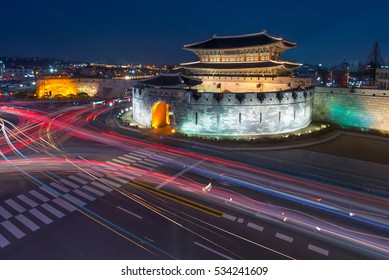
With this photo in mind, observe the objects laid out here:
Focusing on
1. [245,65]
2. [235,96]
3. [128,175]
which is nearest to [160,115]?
[235,96]

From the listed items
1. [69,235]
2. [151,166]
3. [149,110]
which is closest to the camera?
[69,235]

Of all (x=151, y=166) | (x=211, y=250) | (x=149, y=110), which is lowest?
(x=211, y=250)

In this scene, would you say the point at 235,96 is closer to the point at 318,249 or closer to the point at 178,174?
the point at 178,174

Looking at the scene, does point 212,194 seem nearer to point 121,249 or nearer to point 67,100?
point 121,249

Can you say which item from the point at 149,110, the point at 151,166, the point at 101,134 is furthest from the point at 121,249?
the point at 149,110

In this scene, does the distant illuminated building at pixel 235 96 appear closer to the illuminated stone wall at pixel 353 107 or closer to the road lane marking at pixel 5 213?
the illuminated stone wall at pixel 353 107

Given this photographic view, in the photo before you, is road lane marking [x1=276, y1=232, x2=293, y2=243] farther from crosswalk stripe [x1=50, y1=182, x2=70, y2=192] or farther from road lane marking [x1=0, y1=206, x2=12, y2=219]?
road lane marking [x1=0, y1=206, x2=12, y2=219]

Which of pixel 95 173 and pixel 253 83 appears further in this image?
pixel 253 83
